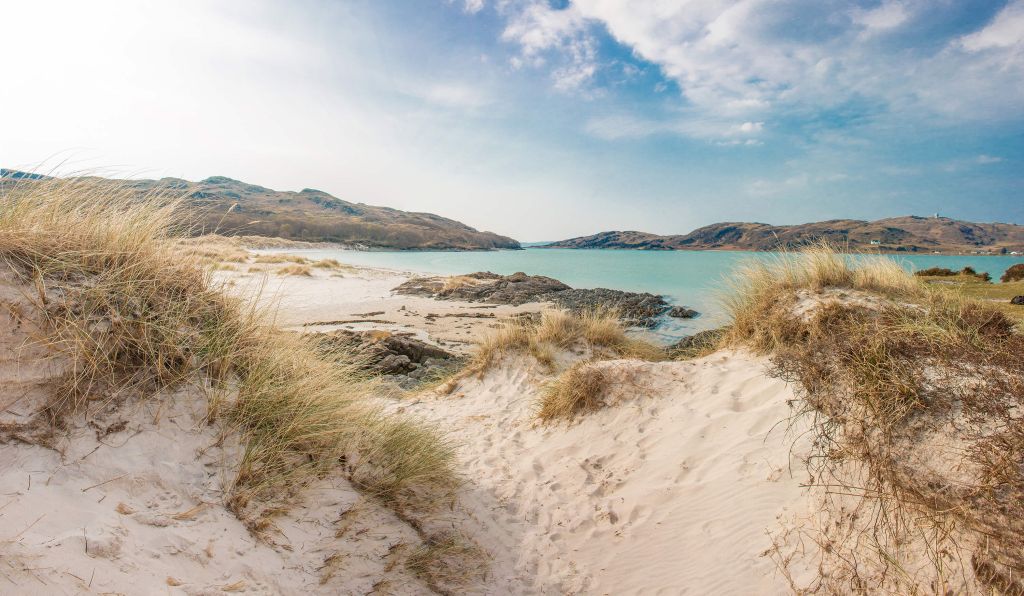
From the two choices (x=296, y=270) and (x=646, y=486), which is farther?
(x=296, y=270)

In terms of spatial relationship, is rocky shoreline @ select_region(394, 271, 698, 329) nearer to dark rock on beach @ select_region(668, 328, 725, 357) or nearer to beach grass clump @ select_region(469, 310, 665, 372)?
dark rock on beach @ select_region(668, 328, 725, 357)

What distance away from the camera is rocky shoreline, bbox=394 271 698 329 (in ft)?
61.0

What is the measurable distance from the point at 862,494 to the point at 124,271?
5140 millimetres

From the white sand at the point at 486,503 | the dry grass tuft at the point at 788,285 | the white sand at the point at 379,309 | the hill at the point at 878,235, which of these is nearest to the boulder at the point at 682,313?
the white sand at the point at 379,309

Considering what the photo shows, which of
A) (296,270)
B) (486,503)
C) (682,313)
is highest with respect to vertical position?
(296,270)

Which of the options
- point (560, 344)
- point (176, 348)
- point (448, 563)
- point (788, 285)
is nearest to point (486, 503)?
point (448, 563)

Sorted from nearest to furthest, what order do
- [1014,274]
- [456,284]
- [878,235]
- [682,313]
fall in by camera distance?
[1014,274], [682,313], [456,284], [878,235]

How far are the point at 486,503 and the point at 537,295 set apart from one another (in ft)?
62.1

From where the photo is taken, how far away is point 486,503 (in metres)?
4.11

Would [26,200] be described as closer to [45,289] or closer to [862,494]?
[45,289]

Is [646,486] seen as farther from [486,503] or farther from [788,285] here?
[788,285]

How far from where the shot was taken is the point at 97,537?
1833 mm

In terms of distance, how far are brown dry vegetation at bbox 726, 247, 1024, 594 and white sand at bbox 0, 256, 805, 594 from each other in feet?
1.24

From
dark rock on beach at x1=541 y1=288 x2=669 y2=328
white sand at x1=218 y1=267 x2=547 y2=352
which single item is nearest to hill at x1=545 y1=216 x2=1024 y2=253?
dark rock on beach at x1=541 y1=288 x2=669 y2=328
